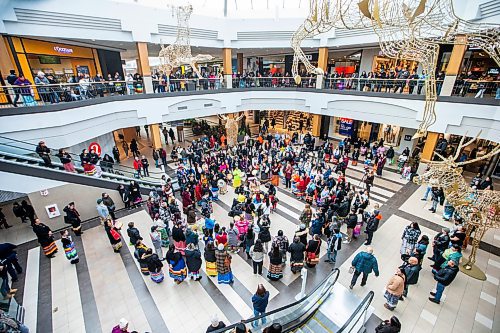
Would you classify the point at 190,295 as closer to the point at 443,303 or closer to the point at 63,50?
the point at 443,303

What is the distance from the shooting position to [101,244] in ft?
27.1

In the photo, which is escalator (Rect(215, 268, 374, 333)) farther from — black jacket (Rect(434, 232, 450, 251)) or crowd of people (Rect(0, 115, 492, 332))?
black jacket (Rect(434, 232, 450, 251))

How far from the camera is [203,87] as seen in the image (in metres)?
16.9

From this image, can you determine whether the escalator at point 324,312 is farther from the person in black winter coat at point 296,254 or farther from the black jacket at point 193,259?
the black jacket at point 193,259

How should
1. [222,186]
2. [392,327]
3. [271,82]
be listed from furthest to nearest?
[271,82] → [222,186] → [392,327]

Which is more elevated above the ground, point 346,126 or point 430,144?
point 430,144

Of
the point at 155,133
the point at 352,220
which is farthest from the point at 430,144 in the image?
the point at 155,133

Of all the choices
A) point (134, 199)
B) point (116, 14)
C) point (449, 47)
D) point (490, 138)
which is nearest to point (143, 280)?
point (134, 199)

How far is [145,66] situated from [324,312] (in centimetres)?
1514

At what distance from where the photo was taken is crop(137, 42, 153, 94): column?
13.8 metres

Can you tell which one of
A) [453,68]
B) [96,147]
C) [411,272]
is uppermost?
[453,68]

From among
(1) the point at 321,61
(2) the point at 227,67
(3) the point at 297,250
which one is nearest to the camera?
(3) the point at 297,250

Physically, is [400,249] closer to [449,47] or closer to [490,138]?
[490,138]

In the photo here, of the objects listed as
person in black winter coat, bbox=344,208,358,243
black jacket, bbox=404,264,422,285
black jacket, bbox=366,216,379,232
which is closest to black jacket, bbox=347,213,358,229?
person in black winter coat, bbox=344,208,358,243
